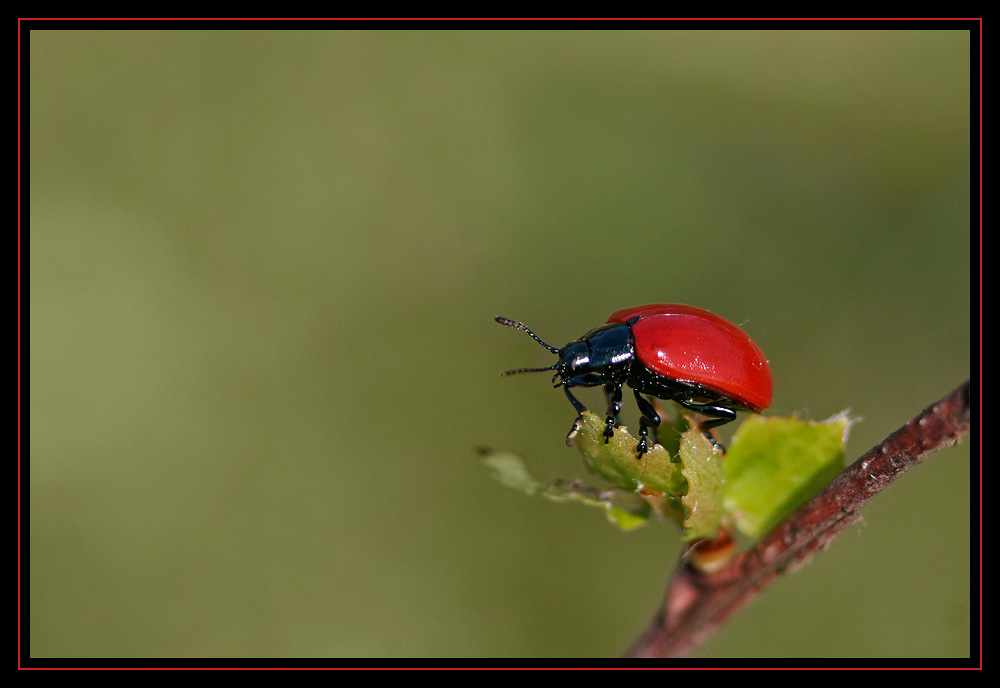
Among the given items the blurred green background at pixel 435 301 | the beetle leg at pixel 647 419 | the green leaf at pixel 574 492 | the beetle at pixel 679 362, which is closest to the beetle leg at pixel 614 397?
the beetle at pixel 679 362

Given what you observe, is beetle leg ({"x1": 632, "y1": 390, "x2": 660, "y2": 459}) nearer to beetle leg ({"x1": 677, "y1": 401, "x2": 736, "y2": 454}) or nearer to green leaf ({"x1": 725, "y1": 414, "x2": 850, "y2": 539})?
beetle leg ({"x1": 677, "y1": 401, "x2": 736, "y2": 454})

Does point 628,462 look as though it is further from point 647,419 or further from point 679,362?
point 679,362

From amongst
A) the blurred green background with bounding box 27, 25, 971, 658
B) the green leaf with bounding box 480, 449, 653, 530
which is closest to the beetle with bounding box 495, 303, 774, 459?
the green leaf with bounding box 480, 449, 653, 530

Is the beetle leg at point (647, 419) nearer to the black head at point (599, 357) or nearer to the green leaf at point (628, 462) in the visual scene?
the green leaf at point (628, 462)

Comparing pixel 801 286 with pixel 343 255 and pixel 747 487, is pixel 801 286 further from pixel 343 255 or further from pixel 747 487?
pixel 747 487

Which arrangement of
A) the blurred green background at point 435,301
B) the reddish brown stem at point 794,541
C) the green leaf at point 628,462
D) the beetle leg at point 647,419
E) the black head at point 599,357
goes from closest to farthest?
the reddish brown stem at point 794,541 < the green leaf at point 628,462 < the beetle leg at point 647,419 < the black head at point 599,357 < the blurred green background at point 435,301
